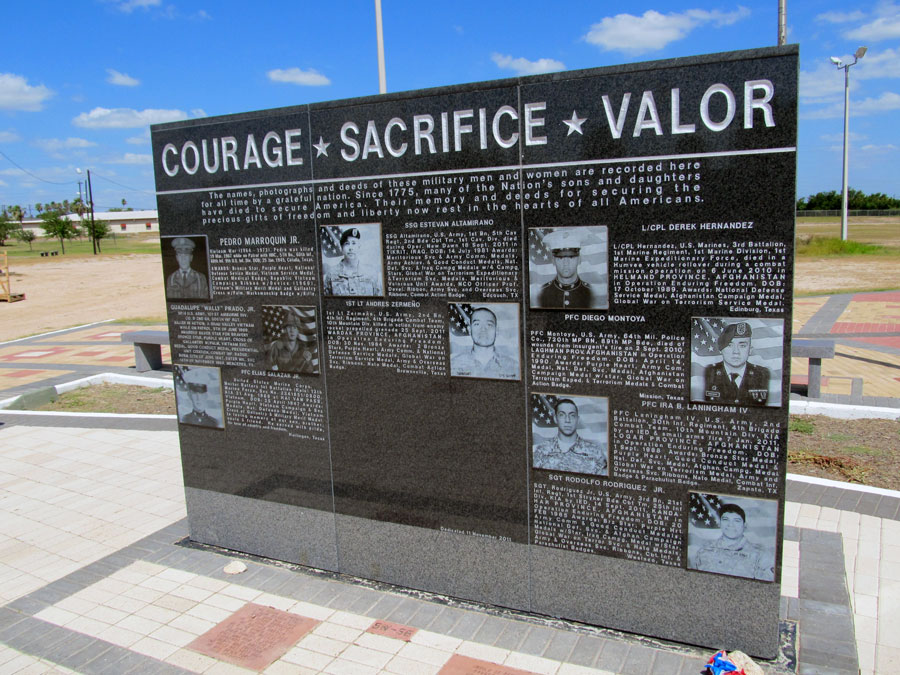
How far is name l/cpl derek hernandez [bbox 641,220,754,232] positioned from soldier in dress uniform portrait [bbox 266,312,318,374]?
98.1 inches

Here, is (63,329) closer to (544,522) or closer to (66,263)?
(544,522)

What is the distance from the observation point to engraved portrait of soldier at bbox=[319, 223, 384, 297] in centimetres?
464

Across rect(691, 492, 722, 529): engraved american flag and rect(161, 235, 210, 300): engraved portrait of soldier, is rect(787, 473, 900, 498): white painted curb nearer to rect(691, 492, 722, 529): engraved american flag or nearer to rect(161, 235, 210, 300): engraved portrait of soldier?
rect(691, 492, 722, 529): engraved american flag

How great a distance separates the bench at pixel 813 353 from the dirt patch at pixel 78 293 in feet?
56.8

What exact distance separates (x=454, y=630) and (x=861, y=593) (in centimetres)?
276

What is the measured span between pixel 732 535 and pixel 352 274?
290cm

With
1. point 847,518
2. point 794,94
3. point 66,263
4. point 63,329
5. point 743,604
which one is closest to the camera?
point 794,94

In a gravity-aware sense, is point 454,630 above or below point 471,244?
below

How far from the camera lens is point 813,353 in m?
8.84

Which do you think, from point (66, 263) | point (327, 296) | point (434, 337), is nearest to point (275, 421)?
point (327, 296)

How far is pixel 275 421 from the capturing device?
5.30 metres

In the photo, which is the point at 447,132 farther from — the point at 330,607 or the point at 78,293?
the point at 78,293

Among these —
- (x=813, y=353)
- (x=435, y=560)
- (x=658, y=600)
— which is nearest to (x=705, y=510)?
(x=658, y=600)

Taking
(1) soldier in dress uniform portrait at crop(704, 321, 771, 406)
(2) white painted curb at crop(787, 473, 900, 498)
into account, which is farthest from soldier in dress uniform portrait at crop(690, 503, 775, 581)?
(2) white painted curb at crop(787, 473, 900, 498)
